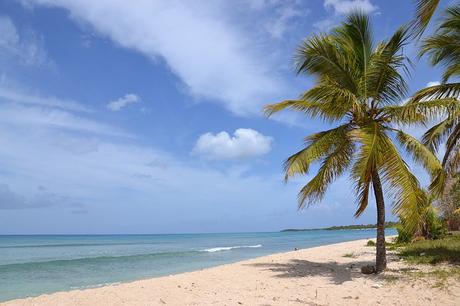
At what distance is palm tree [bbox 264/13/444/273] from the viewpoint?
31.1 feet

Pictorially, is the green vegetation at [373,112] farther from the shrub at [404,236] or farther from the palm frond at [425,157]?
the shrub at [404,236]

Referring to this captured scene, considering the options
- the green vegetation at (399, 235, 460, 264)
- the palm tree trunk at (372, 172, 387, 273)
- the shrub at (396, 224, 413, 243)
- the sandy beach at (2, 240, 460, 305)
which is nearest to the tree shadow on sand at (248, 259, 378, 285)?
the sandy beach at (2, 240, 460, 305)

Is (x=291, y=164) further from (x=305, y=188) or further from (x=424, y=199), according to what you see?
(x=424, y=199)

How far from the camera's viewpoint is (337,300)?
759 cm

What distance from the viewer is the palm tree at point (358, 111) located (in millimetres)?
9484

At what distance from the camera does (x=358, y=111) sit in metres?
9.87

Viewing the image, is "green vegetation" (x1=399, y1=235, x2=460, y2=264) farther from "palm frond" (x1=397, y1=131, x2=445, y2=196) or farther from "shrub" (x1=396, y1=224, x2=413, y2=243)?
"shrub" (x1=396, y1=224, x2=413, y2=243)

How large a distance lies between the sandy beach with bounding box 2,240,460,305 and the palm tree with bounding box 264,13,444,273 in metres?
1.33

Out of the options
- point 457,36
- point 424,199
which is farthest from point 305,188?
point 457,36

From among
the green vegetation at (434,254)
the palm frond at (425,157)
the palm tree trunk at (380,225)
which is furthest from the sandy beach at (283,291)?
the palm frond at (425,157)

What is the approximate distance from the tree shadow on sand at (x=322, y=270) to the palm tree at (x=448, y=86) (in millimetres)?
3514

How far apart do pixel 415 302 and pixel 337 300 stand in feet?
4.13

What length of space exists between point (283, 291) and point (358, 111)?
169 inches

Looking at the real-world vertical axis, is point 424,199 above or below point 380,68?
below
